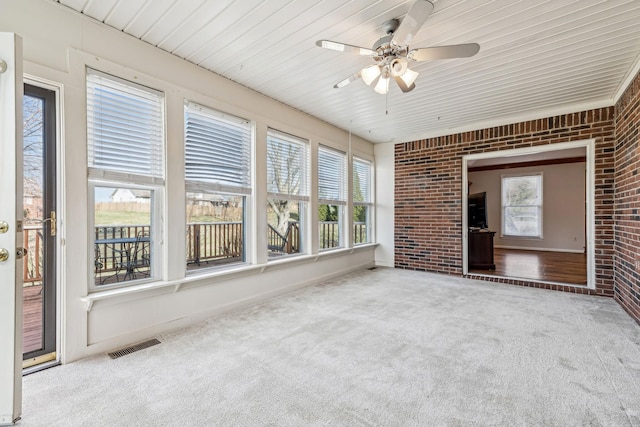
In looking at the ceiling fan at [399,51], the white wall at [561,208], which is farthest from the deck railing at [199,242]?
the white wall at [561,208]

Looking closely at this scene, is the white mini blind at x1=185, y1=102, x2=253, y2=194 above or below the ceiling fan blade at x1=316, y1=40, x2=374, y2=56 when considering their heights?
below

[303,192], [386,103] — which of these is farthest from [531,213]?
[303,192]

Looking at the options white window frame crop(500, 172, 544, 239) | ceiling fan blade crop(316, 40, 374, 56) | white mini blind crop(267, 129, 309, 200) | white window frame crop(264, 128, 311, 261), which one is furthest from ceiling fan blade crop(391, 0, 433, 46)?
white window frame crop(500, 172, 544, 239)

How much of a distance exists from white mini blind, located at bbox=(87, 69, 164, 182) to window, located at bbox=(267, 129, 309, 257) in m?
1.43

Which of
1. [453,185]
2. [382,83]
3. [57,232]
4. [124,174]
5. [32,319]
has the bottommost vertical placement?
[32,319]

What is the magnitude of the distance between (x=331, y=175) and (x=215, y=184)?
2284 millimetres

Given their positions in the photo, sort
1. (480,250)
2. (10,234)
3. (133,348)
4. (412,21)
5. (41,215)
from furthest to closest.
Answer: (480,250) < (133,348) < (41,215) < (412,21) < (10,234)

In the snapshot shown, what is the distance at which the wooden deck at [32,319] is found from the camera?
2133 mm

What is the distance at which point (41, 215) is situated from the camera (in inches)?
83.9

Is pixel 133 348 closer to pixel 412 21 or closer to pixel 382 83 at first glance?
pixel 382 83

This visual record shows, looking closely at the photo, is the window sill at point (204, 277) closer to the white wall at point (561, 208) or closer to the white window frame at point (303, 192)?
the white window frame at point (303, 192)

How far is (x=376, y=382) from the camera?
1.90m

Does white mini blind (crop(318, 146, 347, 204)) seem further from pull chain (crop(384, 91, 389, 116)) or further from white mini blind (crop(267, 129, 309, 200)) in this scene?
pull chain (crop(384, 91, 389, 116))

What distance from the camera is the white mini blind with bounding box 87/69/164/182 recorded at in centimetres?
237
